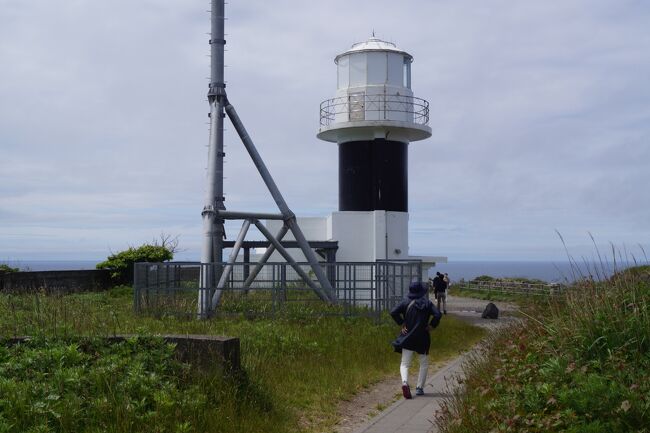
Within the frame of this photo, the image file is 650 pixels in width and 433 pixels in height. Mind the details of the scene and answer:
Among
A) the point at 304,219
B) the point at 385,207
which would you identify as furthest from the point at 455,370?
the point at 304,219

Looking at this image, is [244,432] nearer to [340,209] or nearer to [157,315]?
[157,315]

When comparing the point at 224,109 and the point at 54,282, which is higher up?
the point at 224,109

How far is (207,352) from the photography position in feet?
29.4

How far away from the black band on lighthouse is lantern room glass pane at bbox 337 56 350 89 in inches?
79.6

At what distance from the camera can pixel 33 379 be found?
27.2 ft

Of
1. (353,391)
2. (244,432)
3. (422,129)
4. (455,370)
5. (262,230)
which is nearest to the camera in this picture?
(244,432)

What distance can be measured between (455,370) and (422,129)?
517 inches

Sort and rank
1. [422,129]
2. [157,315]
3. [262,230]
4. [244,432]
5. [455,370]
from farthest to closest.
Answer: [422,129], [262,230], [157,315], [455,370], [244,432]

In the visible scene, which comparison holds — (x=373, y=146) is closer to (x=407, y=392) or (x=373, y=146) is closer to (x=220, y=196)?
(x=220, y=196)

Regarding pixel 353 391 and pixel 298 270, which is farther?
pixel 298 270

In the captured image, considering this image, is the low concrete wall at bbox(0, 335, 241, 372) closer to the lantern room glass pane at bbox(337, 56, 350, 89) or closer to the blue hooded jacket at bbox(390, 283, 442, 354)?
the blue hooded jacket at bbox(390, 283, 442, 354)

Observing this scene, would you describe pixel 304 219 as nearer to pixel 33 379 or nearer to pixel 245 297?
pixel 245 297

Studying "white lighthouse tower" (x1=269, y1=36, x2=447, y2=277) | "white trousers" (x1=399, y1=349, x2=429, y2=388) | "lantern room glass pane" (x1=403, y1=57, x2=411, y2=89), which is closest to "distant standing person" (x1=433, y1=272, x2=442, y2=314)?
"white lighthouse tower" (x1=269, y1=36, x2=447, y2=277)

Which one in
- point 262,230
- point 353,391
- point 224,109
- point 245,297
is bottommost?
point 353,391
